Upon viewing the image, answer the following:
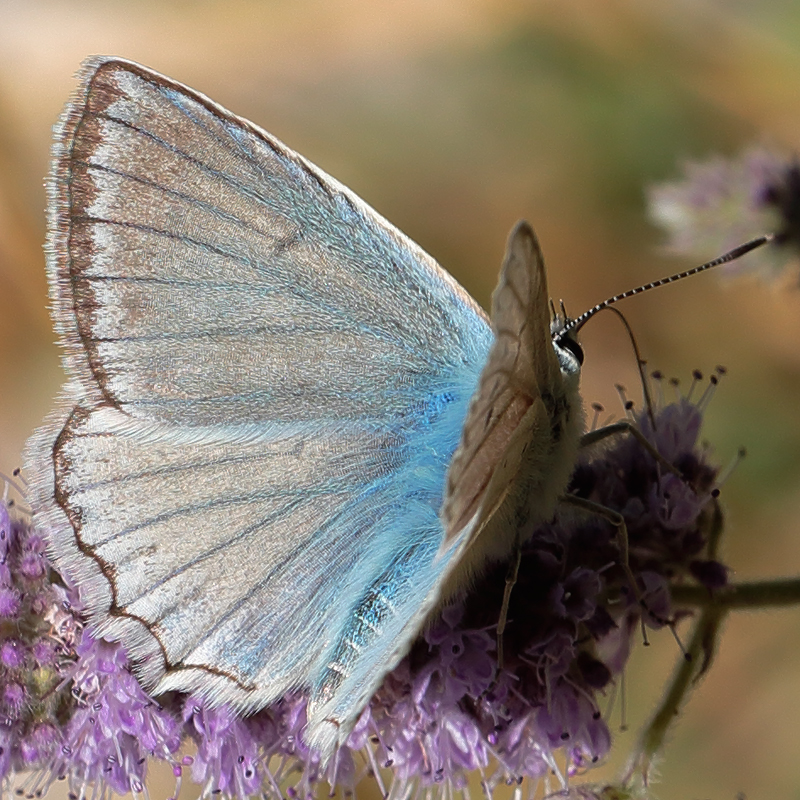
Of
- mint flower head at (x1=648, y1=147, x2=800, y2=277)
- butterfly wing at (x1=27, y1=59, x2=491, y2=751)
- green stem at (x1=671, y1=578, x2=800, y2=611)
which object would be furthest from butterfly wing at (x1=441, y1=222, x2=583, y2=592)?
mint flower head at (x1=648, y1=147, x2=800, y2=277)

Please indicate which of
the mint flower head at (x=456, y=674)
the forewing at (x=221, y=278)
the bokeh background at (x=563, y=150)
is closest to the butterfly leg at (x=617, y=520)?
the mint flower head at (x=456, y=674)

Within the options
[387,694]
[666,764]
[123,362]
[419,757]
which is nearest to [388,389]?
[123,362]

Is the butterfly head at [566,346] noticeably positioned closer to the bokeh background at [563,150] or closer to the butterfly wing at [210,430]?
the butterfly wing at [210,430]

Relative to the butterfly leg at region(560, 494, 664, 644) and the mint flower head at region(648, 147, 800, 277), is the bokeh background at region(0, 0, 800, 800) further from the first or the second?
the butterfly leg at region(560, 494, 664, 644)

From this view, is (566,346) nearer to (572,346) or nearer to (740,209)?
(572,346)

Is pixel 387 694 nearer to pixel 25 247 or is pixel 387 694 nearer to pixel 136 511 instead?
pixel 136 511

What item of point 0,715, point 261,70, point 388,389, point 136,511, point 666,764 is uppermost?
point 261,70
